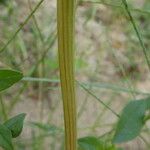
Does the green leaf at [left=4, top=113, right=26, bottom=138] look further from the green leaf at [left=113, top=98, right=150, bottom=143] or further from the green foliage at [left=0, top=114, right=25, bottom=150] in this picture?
the green leaf at [left=113, top=98, right=150, bottom=143]

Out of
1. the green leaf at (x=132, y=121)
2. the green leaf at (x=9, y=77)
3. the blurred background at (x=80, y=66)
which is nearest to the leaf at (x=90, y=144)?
the green leaf at (x=132, y=121)

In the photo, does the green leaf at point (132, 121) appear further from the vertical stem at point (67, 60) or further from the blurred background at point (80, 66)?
the blurred background at point (80, 66)

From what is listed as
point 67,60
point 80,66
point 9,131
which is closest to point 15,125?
point 9,131

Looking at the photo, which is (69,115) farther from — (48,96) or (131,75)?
(131,75)

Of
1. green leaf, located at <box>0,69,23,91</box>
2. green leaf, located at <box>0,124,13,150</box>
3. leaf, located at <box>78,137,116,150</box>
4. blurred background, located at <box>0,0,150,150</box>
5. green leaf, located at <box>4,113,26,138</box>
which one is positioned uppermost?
blurred background, located at <box>0,0,150,150</box>

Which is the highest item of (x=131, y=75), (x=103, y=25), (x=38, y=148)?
(x=103, y=25)

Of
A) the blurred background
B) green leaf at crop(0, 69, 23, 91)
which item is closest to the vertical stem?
green leaf at crop(0, 69, 23, 91)

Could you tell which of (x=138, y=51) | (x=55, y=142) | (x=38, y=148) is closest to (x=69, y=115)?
(x=38, y=148)
